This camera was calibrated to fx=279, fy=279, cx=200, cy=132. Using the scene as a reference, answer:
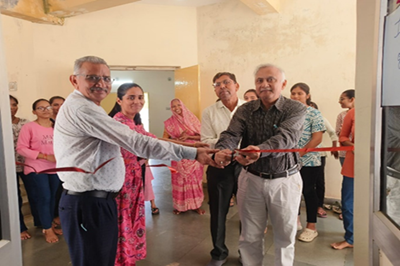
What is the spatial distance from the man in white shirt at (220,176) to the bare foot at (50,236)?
182 centimetres

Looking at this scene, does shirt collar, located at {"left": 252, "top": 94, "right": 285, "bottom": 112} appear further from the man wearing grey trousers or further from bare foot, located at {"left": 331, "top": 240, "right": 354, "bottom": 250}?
bare foot, located at {"left": 331, "top": 240, "right": 354, "bottom": 250}

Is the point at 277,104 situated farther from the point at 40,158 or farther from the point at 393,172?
the point at 40,158

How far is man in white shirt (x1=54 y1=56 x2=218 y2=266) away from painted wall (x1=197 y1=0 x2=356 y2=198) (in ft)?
10.4

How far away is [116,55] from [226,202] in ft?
11.1

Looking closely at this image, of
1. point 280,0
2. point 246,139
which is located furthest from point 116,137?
point 280,0

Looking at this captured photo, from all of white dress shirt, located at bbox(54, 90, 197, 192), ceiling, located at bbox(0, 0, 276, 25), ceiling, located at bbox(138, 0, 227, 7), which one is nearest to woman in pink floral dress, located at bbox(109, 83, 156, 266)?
white dress shirt, located at bbox(54, 90, 197, 192)

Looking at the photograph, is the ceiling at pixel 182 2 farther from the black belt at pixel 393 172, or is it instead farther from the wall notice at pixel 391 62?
the black belt at pixel 393 172

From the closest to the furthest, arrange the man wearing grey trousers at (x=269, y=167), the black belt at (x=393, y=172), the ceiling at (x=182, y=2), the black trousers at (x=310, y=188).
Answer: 1. the black belt at (x=393, y=172)
2. the man wearing grey trousers at (x=269, y=167)
3. the black trousers at (x=310, y=188)
4. the ceiling at (x=182, y=2)

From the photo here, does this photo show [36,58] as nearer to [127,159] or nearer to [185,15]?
[185,15]

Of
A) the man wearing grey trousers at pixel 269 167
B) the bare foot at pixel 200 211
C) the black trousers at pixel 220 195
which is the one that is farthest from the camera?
the bare foot at pixel 200 211

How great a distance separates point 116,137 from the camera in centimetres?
154

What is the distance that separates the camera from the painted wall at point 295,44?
393 centimetres

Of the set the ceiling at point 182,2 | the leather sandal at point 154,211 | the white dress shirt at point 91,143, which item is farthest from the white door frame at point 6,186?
the ceiling at point 182,2

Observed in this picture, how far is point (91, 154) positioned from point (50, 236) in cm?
217
